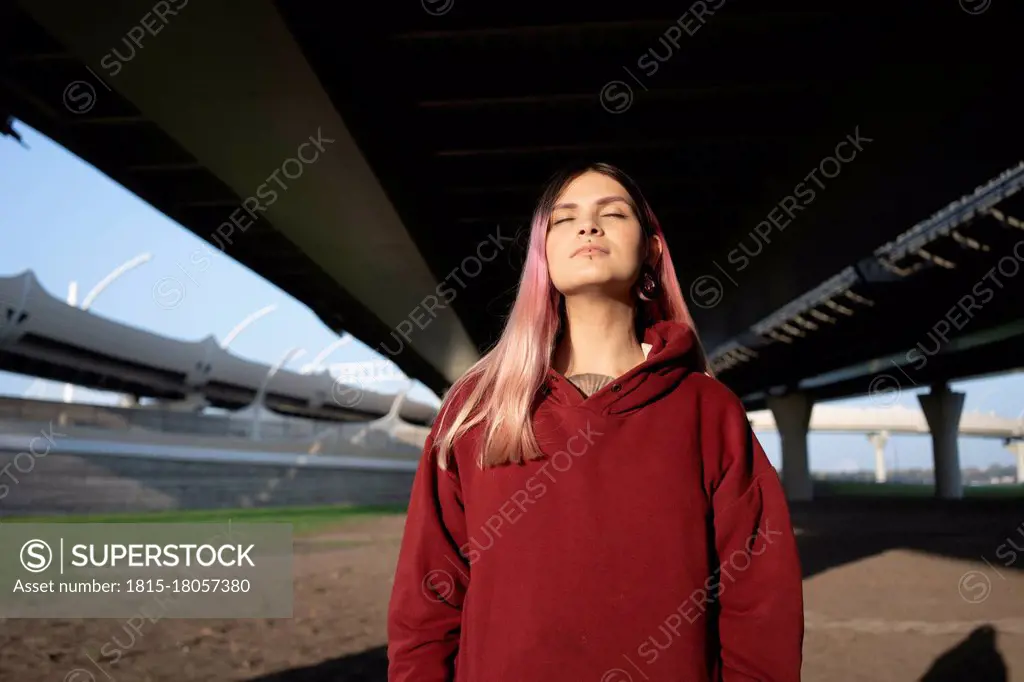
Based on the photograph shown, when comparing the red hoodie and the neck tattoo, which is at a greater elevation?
the neck tattoo

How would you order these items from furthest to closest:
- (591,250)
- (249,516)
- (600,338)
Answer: (249,516) < (600,338) < (591,250)

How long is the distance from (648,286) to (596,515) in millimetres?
1029

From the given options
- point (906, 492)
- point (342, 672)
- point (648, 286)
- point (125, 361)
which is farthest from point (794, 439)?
point (648, 286)

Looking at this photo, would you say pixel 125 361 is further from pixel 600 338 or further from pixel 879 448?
pixel 879 448

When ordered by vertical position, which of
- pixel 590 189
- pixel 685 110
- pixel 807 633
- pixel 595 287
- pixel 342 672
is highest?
pixel 685 110

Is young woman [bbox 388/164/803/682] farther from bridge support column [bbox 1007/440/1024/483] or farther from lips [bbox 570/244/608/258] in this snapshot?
bridge support column [bbox 1007/440/1024/483]

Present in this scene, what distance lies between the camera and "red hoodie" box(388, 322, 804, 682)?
8.43 ft

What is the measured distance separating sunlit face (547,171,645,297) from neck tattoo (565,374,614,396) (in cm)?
30

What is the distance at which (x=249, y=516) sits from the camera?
3597 cm

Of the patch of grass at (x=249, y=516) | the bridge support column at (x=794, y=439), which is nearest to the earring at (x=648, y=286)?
the patch of grass at (x=249, y=516)

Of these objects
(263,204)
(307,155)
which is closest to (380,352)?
(263,204)

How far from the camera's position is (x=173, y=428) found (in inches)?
1718

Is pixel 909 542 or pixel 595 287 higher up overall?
pixel 909 542

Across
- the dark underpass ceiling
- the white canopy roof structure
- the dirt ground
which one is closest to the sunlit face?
the dark underpass ceiling
